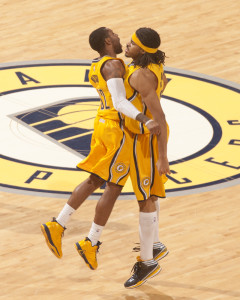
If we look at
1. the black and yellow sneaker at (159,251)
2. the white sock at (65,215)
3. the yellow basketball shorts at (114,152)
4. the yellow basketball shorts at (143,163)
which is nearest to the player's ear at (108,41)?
the yellow basketball shorts at (114,152)

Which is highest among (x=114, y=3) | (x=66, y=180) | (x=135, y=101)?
(x=135, y=101)

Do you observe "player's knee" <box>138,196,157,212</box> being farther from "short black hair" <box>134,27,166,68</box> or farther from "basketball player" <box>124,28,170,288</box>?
"short black hair" <box>134,27,166,68</box>

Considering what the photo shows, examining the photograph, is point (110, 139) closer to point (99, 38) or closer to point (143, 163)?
point (143, 163)

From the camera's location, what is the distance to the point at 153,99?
23.8ft

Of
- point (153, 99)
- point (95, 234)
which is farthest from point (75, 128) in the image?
point (153, 99)

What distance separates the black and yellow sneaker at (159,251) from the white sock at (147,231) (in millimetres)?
196

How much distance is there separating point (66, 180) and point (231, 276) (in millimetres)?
2511

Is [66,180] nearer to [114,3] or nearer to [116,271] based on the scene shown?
[116,271]

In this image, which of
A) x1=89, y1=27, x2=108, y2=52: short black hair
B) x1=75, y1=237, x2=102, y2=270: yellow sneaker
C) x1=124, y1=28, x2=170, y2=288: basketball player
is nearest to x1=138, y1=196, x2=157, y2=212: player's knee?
x1=124, y1=28, x2=170, y2=288: basketball player

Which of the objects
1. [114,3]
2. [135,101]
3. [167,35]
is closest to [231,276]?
[135,101]

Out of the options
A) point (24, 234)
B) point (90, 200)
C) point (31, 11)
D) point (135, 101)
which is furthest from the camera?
point (31, 11)

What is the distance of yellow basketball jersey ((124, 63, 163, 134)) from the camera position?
7.38 metres

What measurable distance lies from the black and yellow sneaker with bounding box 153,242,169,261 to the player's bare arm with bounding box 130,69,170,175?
32.6 inches

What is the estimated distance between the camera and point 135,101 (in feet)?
24.5
